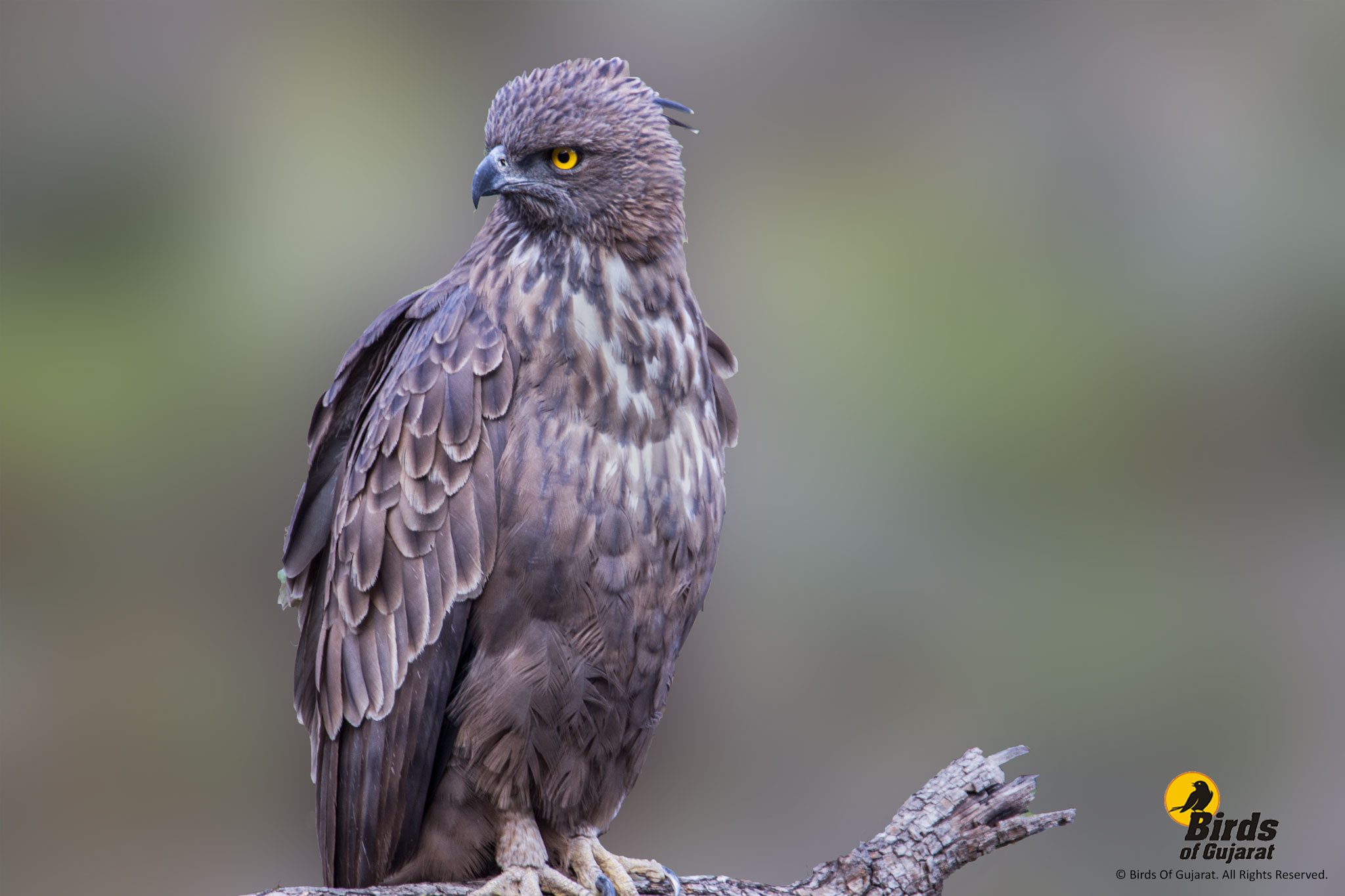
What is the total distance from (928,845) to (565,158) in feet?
7.19

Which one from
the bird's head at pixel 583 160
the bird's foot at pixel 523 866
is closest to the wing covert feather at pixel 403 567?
the bird's foot at pixel 523 866

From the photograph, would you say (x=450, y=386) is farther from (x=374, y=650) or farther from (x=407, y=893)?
(x=407, y=893)

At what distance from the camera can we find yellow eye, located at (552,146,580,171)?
3109mm

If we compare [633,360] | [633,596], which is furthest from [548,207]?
[633,596]

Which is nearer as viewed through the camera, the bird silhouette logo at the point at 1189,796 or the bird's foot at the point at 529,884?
the bird's foot at the point at 529,884

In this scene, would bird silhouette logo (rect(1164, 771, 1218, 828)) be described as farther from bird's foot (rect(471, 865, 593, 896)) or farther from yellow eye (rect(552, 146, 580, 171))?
yellow eye (rect(552, 146, 580, 171))

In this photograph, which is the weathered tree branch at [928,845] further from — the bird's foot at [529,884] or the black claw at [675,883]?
the bird's foot at [529,884]

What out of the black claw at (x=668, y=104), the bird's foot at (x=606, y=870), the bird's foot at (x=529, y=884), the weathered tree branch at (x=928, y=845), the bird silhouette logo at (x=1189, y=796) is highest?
the black claw at (x=668, y=104)

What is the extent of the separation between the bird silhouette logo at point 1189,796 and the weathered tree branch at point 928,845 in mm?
1995

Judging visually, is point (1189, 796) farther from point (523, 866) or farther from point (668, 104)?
point (668, 104)

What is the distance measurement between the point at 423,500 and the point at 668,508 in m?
0.65

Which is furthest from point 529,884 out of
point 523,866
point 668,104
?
point 668,104

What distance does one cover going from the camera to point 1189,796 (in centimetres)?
504

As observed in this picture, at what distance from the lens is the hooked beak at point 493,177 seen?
3.08 m
